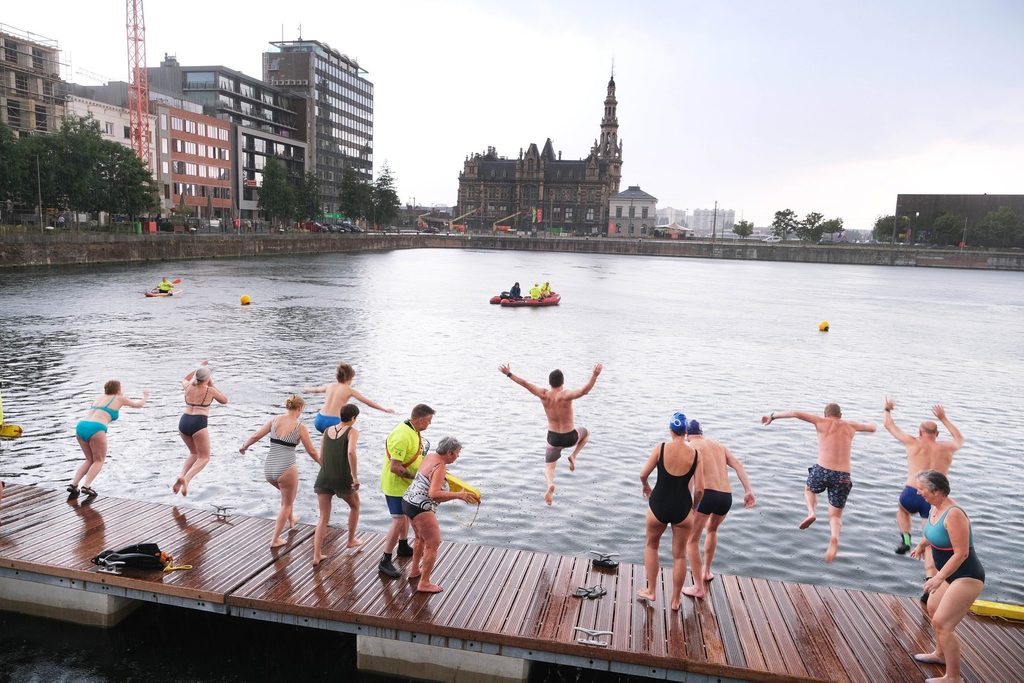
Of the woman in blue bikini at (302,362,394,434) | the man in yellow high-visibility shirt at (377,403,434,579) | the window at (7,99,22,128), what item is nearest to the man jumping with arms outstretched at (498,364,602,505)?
the woman in blue bikini at (302,362,394,434)

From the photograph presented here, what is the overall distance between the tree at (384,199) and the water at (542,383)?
88.4m

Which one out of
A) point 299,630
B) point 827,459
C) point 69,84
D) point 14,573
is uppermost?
point 69,84

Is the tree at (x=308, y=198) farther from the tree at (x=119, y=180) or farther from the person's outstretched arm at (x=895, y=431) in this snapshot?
the person's outstretched arm at (x=895, y=431)

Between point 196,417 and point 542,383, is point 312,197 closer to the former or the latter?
point 542,383

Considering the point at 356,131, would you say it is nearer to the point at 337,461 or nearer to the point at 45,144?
the point at 45,144

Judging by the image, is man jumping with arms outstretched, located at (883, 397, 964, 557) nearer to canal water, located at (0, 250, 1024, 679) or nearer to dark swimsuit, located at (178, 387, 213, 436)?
canal water, located at (0, 250, 1024, 679)

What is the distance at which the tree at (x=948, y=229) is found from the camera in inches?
6181

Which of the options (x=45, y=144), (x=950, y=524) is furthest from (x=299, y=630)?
(x=45, y=144)

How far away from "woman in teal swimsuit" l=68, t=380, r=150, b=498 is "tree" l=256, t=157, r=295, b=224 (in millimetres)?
113033

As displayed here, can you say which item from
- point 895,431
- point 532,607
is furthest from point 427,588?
point 895,431

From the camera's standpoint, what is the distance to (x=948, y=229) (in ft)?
519

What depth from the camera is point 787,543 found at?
14672mm

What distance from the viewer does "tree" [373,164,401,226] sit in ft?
500

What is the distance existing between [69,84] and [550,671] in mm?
116927
